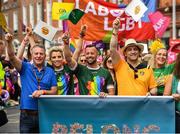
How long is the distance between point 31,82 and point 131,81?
1121mm

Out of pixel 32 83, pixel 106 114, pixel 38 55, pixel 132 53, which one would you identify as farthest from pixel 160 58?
pixel 32 83

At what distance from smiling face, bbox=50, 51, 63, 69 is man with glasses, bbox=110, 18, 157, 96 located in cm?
82

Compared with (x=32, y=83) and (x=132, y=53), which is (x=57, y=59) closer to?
(x=32, y=83)

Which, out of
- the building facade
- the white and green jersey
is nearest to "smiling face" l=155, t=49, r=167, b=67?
the white and green jersey

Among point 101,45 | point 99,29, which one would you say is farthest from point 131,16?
point 101,45

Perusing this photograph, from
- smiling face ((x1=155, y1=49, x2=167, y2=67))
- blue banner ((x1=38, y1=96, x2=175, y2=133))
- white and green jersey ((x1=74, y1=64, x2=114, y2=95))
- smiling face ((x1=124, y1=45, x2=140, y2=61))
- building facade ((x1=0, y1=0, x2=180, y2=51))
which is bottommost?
blue banner ((x1=38, y1=96, x2=175, y2=133))

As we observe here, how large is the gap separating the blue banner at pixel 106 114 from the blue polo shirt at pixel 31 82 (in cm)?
13

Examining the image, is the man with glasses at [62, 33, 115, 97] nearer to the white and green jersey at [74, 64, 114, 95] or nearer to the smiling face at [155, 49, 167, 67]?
the white and green jersey at [74, 64, 114, 95]

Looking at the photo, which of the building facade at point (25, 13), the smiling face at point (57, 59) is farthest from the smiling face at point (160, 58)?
the building facade at point (25, 13)

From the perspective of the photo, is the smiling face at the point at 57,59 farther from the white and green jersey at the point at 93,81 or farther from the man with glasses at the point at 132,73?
the man with glasses at the point at 132,73

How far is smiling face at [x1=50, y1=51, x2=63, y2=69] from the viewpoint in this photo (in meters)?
5.98

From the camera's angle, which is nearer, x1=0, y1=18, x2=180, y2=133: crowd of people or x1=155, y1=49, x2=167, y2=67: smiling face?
x1=0, y1=18, x2=180, y2=133: crowd of people

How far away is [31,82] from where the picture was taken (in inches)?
208

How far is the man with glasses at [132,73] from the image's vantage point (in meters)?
5.34
